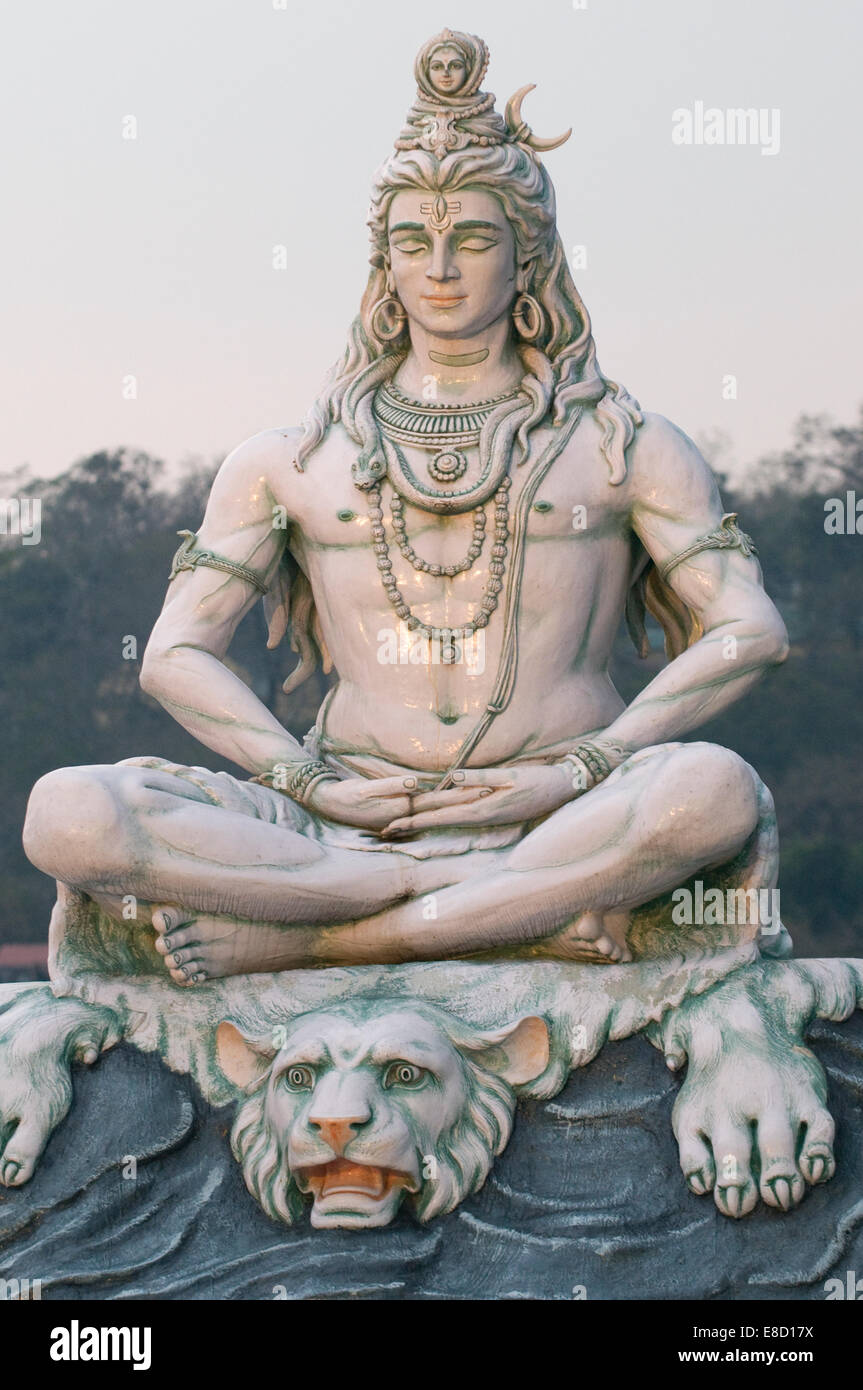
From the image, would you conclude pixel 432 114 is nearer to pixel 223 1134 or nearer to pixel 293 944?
pixel 293 944

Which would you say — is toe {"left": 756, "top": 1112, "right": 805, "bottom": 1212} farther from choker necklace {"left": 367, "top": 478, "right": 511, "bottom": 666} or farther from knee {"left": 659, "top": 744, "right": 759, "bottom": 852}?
choker necklace {"left": 367, "top": 478, "right": 511, "bottom": 666}

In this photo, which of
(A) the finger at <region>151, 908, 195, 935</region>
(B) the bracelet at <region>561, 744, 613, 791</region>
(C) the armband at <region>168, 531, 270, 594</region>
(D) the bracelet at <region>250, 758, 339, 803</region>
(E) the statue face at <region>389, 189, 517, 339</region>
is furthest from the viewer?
(C) the armband at <region>168, 531, 270, 594</region>

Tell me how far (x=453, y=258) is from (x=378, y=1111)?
2.34m

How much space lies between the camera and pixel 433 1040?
21.6 feet

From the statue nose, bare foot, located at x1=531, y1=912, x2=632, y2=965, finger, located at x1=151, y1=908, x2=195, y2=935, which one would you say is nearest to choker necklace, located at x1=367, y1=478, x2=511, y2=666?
bare foot, located at x1=531, y1=912, x2=632, y2=965

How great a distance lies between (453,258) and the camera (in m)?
7.41

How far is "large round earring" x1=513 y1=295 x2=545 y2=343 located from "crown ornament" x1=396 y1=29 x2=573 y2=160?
43 cm

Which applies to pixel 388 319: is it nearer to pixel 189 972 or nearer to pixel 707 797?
pixel 707 797

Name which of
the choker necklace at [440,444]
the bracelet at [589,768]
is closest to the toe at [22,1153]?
the bracelet at [589,768]

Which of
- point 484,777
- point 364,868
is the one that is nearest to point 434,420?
point 484,777

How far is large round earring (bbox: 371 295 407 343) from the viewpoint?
25.1ft

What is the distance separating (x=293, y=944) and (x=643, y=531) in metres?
1.48

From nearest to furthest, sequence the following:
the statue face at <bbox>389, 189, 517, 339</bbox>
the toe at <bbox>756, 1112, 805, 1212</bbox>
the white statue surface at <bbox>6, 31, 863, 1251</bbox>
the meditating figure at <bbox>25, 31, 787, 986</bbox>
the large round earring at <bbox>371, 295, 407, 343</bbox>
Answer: the toe at <bbox>756, 1112, 805, 1212</bbox> < the white statue surface at <bbox>6, 31, 863, 1251</bbox> < the meditating figure at <bbox>25, 31, 787, 986</bbox> < the statue face at <bbox>389, 189, 517, 339</bbox> < the large round earring at <bbox>371, 295, 407, 343</bbox>
